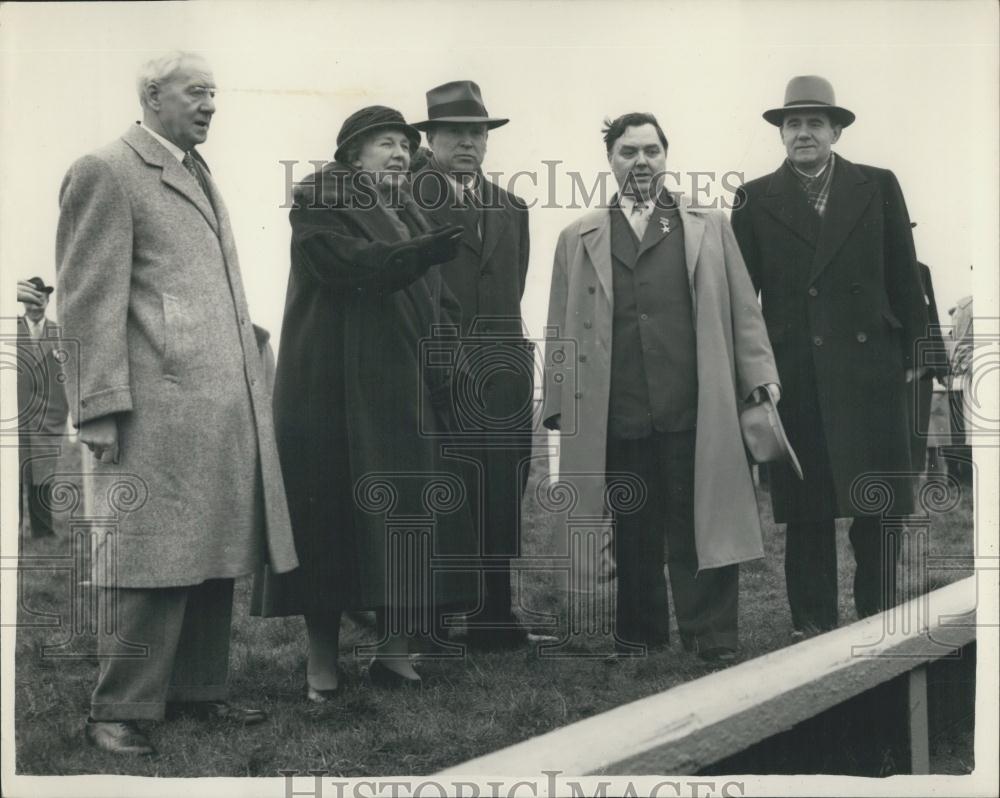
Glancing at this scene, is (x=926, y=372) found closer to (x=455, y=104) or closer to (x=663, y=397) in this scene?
→ (x=663, y=397)

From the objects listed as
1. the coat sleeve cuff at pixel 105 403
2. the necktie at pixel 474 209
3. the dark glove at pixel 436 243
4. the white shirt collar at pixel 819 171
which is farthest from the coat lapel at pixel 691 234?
the coat sleeve cuff at pixel 105 403

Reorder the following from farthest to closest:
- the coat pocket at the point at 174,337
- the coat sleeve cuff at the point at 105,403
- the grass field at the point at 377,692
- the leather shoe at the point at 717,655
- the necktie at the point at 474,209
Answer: the necktie at the point at 474,209 < the leather shoe at the point at 717,655 < the grass field at the point at 377,692 < the coat pocket at the point at 174,337 < the coat sleeve cuff at the point at 105,403

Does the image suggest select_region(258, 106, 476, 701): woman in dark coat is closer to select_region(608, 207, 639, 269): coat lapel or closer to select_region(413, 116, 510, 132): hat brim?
select_region(413, 116, 510, 132): hat brim

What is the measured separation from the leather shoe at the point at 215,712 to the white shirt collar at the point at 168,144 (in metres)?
1.88

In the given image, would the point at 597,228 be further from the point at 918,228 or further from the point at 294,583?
the point at 294,583

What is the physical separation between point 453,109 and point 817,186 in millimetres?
1470

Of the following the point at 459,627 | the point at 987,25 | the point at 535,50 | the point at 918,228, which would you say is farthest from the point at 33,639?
the point at 987,25

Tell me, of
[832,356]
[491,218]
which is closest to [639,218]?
[491,218]

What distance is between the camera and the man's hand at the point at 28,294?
469 centimetres

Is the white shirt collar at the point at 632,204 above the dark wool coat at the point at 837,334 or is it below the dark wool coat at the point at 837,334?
above

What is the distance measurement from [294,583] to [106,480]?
0.76 m

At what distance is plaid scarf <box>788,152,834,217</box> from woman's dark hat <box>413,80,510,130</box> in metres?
1.22

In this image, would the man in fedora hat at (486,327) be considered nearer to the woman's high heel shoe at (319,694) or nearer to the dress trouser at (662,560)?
the dress trouser at (662,560)

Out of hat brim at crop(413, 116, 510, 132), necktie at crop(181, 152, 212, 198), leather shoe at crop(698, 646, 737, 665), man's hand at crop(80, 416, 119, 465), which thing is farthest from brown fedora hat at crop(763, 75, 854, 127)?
man's hand at crop(80, 416, 119, 465)
